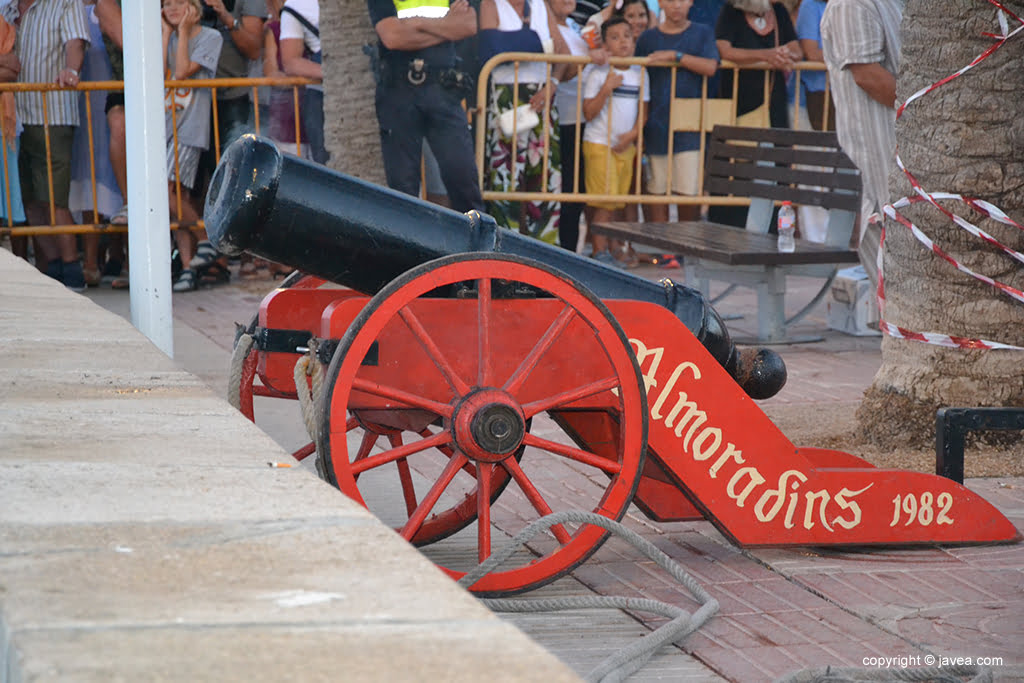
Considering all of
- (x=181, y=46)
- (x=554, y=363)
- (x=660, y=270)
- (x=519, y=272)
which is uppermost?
(x=181, y=46)

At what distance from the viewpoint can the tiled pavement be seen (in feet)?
10.0

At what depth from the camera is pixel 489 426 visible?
3.23 m

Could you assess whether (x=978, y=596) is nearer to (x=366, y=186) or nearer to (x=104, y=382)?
(x=366, y=186)

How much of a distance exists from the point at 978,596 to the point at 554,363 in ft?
4.08

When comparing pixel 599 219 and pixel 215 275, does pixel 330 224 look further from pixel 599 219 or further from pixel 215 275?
pixel 599 219

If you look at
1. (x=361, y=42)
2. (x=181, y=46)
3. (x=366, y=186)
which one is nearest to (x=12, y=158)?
(x=181, y=46)

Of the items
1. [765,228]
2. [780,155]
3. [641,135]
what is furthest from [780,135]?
[641,135]

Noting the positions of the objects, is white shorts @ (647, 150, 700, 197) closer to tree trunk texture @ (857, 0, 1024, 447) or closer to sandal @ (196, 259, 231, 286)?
sandal @ (196, 259, 231, 286)

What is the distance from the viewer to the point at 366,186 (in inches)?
135

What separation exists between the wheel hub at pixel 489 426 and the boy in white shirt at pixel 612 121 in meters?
6.55

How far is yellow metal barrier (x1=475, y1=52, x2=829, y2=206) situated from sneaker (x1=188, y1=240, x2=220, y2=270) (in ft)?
6.30

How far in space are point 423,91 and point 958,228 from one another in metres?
3.81

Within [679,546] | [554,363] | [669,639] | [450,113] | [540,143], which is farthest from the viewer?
[540,143]

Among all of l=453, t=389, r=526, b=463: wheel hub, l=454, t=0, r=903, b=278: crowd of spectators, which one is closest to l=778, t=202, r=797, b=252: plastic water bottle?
l=454, t=0, r=903, b=278: crowd of spectators
